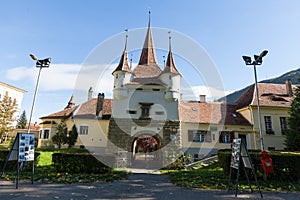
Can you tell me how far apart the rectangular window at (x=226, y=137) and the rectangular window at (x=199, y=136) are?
1.52 meters

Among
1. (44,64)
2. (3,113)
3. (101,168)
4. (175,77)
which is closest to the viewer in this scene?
(101,168)

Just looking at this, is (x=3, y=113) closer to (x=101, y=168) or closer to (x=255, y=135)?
(x=101, y=168)

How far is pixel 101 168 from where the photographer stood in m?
11.5

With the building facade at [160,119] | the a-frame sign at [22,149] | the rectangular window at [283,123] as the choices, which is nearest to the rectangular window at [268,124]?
the building facade at [160,119]

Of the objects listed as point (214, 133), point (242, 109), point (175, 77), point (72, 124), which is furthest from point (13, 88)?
point (242, 109)

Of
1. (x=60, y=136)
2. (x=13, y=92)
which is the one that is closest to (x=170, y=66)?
(x=60, y=136)

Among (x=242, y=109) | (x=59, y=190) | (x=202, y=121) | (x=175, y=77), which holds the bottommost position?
(x=59, y=190)

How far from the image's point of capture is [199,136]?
75.6 ft

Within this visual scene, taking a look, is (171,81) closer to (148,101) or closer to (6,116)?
(148,101)

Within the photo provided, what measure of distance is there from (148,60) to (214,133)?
12.2 m

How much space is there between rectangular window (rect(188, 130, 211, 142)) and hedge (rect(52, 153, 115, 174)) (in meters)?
13.6

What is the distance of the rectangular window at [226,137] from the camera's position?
23.0 meters

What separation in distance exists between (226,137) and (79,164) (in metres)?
17.8

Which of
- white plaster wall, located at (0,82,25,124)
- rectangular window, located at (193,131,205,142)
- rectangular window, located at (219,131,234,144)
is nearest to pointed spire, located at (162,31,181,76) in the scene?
rectangular window, located at (193,131,205,142)
